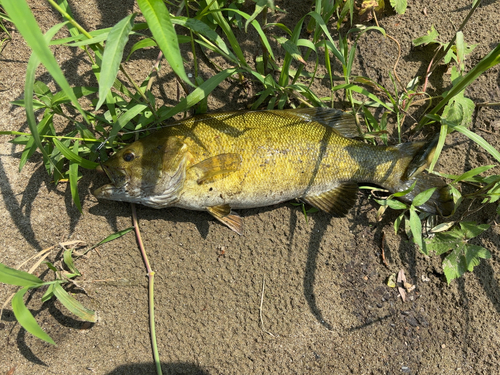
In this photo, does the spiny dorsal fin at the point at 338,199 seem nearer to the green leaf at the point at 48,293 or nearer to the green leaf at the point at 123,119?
the green leaf at the point at 123,119

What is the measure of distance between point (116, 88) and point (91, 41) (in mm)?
754

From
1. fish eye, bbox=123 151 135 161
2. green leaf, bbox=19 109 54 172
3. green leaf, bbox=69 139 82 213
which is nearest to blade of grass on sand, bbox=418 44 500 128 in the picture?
fish eye, bbox=123 151 135 161

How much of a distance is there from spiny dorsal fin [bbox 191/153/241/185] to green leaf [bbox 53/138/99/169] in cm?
80

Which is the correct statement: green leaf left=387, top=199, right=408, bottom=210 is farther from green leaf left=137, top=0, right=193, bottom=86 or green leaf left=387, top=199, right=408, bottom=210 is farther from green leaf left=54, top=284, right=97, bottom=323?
green leaf left=54, top=284, right=97, bottom=323

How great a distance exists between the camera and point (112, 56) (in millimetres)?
1652

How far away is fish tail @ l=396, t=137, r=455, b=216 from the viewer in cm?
275

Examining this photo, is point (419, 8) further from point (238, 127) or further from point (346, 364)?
point (346, 364)

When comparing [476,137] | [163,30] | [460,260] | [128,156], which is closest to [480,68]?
[476,137]

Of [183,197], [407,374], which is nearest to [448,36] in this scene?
[183,197]

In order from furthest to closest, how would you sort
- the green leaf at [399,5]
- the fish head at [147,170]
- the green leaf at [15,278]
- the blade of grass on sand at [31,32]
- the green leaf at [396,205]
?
the green leaf at [399,5], the green leaf at [396,205], the fish head at [147,170], the green leaf at [15,278], the blade of grass on sand at [31,32]

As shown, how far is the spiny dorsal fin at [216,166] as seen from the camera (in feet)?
8.27

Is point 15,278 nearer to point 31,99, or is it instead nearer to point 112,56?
point 31,99

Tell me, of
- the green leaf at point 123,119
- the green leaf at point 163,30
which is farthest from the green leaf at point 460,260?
the green leaf at point 123,119

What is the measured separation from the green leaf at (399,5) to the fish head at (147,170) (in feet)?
7.53
